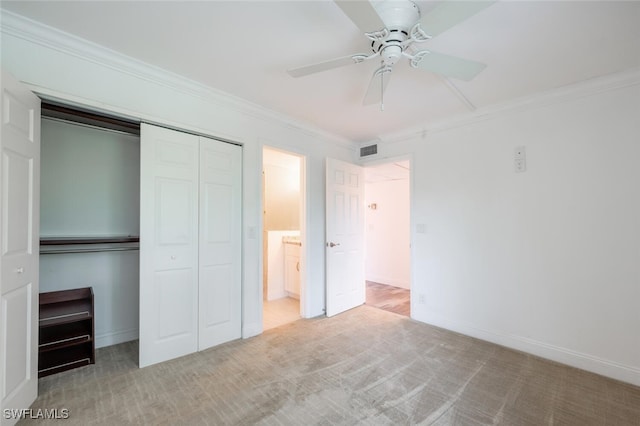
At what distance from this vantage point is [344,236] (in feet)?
12.6

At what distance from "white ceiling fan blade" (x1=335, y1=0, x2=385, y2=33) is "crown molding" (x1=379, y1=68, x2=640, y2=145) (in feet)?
6.93

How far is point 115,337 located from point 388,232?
449 centimetres

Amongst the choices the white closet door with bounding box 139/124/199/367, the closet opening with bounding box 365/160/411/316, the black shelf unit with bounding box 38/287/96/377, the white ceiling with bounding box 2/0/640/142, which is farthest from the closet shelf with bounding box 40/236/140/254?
the closet opening with bounding box 365/160/411/316

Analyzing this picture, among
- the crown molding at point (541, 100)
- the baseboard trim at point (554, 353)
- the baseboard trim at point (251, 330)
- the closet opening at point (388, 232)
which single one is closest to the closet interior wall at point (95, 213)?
the baseboard trim at point (251, 330)

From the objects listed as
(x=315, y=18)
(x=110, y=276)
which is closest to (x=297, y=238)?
(x=110, y=276)

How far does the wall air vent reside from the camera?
405 cm

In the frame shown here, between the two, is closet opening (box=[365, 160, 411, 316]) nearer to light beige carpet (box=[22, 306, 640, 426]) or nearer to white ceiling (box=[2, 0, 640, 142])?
light beige carpet (box=[22, 306, 640, 426])

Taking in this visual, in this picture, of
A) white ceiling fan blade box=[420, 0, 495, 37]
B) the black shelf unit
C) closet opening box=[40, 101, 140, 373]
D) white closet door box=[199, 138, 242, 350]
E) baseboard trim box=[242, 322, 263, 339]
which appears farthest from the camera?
baseboard trim box=[242, 322, 263, 339]

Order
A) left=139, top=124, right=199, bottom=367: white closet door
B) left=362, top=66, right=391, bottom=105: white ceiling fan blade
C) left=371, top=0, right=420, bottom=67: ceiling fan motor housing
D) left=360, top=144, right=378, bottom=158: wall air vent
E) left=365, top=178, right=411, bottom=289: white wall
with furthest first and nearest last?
left=365, top=178, right=411, bottom=289: white wall, left=360, top=144, right=378, bottom=158: wall air vent, left=139, top=124, right=199, bottom=367: white closet door, left=362, top=66, right=391, bottom=105: white ceiling fan blade, left=371, top=0, right=420, bottom=67: ceiling fan motor housing

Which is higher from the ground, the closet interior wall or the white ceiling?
the white ceiling

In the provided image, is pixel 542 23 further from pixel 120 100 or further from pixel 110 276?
pixel 110 276

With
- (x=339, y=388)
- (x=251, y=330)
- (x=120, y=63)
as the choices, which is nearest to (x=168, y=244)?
(x=251, y=330)

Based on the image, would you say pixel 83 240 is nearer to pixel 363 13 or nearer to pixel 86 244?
pixel 86 244

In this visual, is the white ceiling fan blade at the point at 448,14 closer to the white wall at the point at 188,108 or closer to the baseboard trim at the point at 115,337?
the white wall at the point at 188,108
